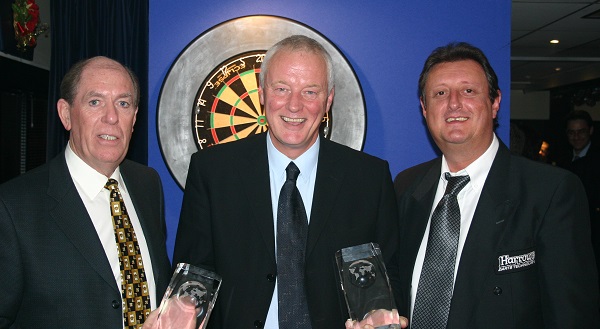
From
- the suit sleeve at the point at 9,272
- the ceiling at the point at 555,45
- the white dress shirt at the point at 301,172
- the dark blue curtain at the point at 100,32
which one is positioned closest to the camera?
the suit sleeve at the point at 9,272

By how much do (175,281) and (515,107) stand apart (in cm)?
1703

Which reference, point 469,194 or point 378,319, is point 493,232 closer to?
point 469,194

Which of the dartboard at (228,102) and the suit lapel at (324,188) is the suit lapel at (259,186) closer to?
the suit lapel at (324,188)

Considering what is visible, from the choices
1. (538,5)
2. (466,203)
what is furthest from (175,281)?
(538,5)

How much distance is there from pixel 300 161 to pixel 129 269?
26.7 inches

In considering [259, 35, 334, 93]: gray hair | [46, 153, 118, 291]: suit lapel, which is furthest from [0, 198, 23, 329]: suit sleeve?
[259, 35, 334, 93]: gray hair

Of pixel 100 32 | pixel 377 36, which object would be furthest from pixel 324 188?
pixel 100 32

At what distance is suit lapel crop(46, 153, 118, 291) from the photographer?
1846 mm

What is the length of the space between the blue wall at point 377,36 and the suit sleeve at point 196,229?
3.71 feet

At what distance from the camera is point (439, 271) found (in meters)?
1.98

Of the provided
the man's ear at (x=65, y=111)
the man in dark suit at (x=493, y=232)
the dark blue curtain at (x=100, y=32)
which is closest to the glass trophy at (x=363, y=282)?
the man in dark suit at (x=493, y=232)

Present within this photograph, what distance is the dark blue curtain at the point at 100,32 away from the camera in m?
3.92

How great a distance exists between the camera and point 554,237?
187 centimetres

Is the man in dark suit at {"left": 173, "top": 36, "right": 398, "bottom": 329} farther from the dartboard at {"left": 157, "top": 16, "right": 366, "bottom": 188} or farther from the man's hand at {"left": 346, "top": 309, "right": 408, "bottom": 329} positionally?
the dartboard at {"left": 157, "top": 16, "right": 366, "bottom": 188}
